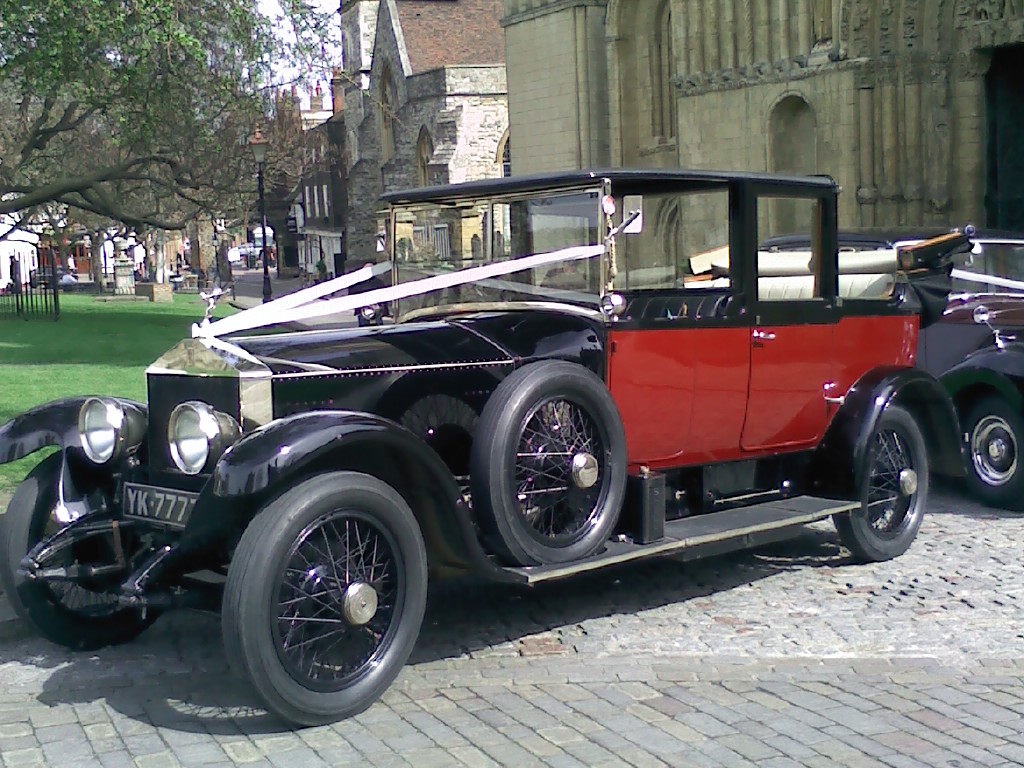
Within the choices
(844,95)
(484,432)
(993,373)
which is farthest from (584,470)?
(844,95)

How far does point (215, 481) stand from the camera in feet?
16.0

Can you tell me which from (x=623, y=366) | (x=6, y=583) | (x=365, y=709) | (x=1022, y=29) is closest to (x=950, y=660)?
(x=623, y=366)

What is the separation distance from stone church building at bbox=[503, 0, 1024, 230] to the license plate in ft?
58.0

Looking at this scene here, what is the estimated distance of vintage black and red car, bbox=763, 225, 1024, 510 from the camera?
28.8ft

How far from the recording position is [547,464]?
5691 mm

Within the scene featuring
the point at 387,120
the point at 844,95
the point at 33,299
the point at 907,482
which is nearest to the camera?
the point at 907,482

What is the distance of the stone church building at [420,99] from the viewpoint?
54.3 m

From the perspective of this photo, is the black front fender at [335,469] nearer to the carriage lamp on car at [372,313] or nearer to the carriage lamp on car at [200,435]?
the carriage lamp on car at [200,435]

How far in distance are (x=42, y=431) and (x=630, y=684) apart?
287 cm

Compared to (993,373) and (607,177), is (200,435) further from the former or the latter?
(993,373)

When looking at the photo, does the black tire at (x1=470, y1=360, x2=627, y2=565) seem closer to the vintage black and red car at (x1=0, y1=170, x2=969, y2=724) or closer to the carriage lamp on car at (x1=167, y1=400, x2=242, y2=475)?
the vintage black and red car at (x1=0, y1=170, x2=969, y2=724)

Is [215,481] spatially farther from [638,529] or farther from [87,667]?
[638,529]

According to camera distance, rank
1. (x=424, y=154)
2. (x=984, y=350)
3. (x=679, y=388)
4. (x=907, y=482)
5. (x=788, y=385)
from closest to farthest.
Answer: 1. (x=679, y=388)
2. (x=788, y=385)
3. (x=907, y=482)
4. (x=984, y=350)
5. (x=424, y=154)

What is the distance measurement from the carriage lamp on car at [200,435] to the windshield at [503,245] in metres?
1.75
